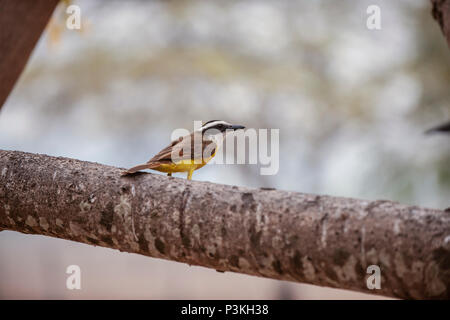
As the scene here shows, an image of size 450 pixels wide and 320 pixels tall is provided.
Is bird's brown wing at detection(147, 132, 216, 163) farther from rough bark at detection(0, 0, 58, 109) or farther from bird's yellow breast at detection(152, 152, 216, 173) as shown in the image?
rough bark at detection(0, 0, 58, 109)

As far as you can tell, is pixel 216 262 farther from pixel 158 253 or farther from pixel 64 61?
pixel 64 61

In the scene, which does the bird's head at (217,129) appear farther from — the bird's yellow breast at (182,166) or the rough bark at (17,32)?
the rough bark at (17,32)

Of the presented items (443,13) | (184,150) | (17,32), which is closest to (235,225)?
(184,150)

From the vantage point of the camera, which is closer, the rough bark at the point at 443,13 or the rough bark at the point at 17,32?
the rough bark at the point at 443,13

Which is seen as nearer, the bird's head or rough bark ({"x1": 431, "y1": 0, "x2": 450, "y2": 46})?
rough bark ({"x1": 431, "y1": 0, "x2": 450, "y2": 46})

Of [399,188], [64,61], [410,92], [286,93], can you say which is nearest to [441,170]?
[399,188]

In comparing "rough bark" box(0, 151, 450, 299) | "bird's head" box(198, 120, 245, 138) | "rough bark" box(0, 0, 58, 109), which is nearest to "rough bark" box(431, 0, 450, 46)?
"rough bark" box(0, 151, 450, 299)

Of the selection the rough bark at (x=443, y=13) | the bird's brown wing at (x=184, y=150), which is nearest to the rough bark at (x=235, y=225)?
the bird's brown wing at (x=184, y=150)
